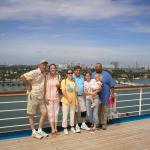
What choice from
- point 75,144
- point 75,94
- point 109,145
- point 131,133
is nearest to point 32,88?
point 75,94

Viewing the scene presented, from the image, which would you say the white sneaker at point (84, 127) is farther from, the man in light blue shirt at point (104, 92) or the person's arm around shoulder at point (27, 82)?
the person's arm around shoulder at point (27, 82)

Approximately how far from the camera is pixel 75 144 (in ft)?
14.8

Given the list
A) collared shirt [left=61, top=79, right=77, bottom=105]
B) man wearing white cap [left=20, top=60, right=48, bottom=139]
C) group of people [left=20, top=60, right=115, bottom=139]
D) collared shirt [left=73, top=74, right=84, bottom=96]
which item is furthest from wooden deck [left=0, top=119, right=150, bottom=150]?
collared shirt [left=73, top=74, right=84, bottom=96]

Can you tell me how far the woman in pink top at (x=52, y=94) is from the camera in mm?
4875

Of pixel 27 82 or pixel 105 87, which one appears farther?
pixel 105 87

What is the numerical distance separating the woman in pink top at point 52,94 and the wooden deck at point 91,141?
0.35m

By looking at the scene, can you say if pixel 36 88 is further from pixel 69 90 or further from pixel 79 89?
pixel 79 89

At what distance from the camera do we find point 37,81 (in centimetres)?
471

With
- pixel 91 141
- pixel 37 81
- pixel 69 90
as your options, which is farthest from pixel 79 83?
pixel 91 141

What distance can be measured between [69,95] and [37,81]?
0.68 metres

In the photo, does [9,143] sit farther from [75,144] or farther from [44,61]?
[44,61]

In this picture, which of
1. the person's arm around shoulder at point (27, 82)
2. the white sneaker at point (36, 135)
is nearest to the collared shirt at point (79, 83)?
the person's arm around shoulder at point (27, 82)

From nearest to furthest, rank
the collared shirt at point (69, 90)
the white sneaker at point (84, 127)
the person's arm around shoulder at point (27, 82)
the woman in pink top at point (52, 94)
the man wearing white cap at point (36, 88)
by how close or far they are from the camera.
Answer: the person's arm around shoulder at point (27, 82) < the man wearing white cap at point (36, 88) < the woman in pink top at point (52, 94) < the collared shirt at point (69, 90) < the white sneaker at point (84, 127)

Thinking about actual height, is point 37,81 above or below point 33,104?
above
